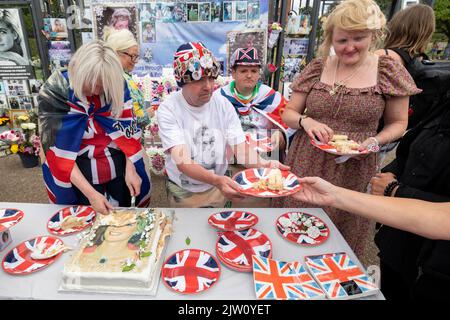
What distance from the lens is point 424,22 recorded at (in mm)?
2285

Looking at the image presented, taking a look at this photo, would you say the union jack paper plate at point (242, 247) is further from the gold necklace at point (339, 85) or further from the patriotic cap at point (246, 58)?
the patriotic cap at point (246, 58)

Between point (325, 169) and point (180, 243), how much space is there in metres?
1.13

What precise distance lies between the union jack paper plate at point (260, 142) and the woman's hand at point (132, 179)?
2.96 ft

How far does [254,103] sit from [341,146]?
39.1 inches

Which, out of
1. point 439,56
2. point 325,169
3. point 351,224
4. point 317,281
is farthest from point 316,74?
point 439,56

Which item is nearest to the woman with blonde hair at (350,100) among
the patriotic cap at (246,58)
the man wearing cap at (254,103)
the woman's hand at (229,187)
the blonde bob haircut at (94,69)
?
the man wearing cap at (254,103)

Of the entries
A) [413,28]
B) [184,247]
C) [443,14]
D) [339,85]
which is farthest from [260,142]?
[443,14]

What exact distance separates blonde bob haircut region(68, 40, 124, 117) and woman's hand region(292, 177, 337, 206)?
1212mm

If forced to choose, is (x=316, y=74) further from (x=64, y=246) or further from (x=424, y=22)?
(x=64, y=246)

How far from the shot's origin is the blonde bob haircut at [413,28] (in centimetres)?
227

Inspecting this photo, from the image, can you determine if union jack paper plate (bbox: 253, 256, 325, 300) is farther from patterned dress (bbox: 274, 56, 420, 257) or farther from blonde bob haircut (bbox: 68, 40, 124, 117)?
blonde bob haircut (bbox: 68, 40, 124, 117)

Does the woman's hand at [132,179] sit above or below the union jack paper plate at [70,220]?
above

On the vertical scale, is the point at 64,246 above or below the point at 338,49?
below

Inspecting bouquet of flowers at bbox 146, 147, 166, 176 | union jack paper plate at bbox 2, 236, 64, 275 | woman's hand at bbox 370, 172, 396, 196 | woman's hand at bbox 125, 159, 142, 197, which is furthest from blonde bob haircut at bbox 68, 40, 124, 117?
bouquet of flowers at bbox 146, 147, 166, 176
